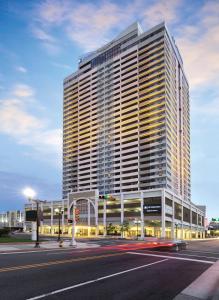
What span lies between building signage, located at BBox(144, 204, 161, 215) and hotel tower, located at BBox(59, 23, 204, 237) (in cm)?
36

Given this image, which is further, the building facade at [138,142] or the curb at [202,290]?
the building facade at [138,142]

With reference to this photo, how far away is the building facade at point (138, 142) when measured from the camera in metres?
134


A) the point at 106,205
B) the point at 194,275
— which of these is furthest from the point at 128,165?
the point at 194,275

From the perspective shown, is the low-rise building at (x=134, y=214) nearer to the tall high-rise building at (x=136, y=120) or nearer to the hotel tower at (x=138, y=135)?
→ the hotel tower at (x=138, y=135)

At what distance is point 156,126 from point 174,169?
2417 cm

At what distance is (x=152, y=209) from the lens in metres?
125

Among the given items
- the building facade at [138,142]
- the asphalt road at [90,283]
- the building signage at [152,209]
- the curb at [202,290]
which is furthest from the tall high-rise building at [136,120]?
the curb at [202,290]

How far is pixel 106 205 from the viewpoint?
5517 inches

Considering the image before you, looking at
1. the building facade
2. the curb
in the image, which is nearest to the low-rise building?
the building facade

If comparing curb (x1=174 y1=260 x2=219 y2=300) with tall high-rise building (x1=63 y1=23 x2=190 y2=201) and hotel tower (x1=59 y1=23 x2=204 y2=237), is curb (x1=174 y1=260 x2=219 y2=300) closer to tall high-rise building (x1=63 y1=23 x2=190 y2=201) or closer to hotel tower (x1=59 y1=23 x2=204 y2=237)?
hotel tower (x1=59 y1=23 x2=204 y2=237)

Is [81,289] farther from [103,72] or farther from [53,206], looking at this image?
[103,72]

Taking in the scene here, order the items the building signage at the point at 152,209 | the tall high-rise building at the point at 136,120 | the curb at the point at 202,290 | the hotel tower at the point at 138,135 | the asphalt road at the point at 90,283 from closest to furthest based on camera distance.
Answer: the asphalt road at the point at 90,283
the curb at the point at 202,290
the building signage at the point at 152,209
the hotel tower at the point at 138,135
the tall high-rise building at the point at 136,120

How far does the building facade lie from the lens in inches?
5271

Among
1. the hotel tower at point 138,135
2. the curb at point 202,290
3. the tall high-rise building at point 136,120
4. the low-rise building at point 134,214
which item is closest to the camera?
the curb at point 202,290
